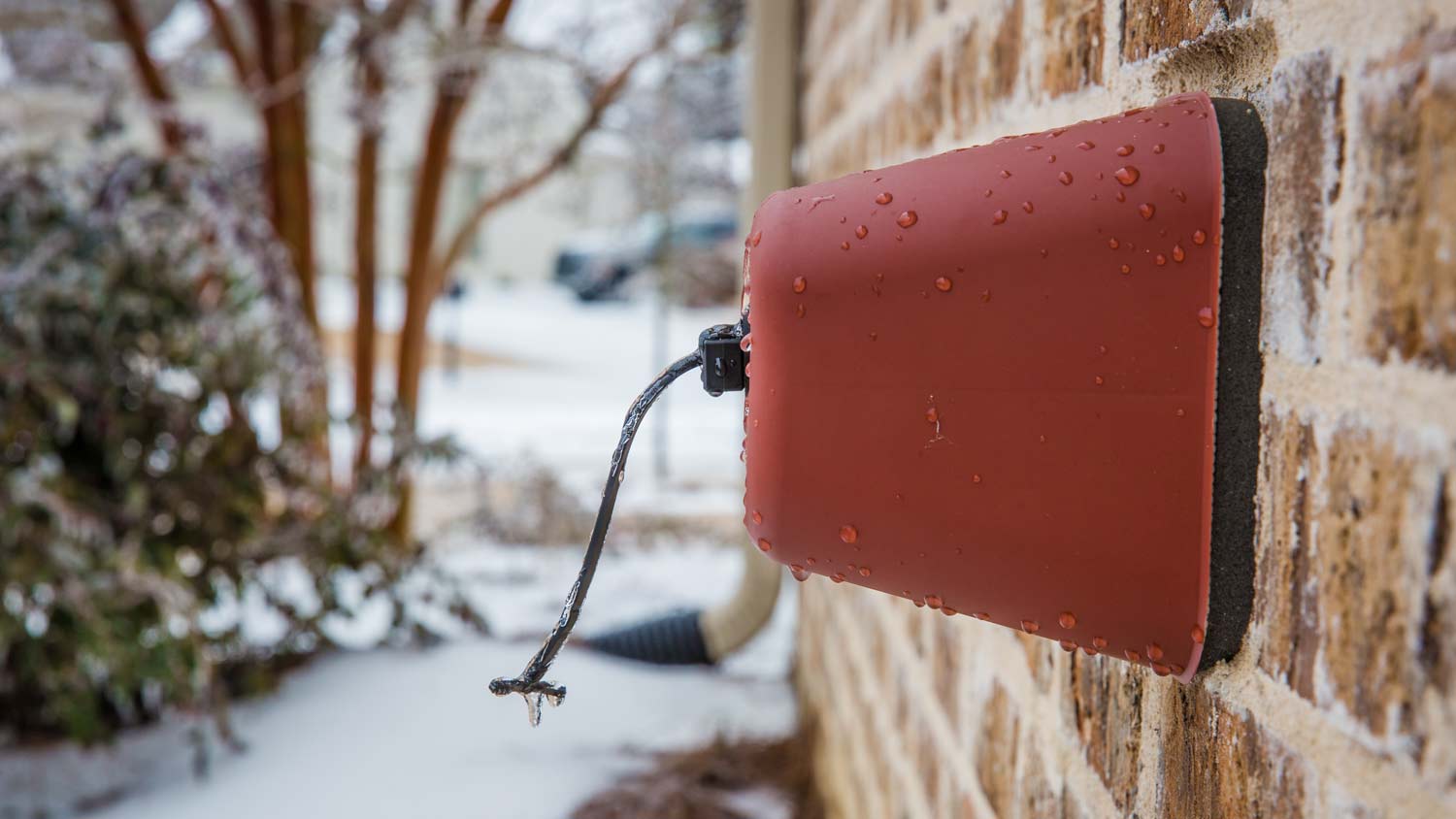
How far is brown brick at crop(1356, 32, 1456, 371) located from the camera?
0.28 metres

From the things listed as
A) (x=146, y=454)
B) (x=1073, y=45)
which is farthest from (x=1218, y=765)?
(x=146, y=454)

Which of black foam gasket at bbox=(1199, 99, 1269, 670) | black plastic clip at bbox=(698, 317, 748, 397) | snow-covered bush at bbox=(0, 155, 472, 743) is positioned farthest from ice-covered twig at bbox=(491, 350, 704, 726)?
snow-covered bush at bbox=(0, 155, 472, 743)

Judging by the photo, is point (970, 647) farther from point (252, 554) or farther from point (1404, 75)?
point (252, 554)

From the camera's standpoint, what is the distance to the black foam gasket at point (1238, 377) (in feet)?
1.23

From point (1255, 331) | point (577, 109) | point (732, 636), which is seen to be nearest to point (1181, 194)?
point (1255, 331)

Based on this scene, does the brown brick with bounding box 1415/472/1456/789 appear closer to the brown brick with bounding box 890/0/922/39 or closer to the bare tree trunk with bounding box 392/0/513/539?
the brown brick with bounding box 890/0/922/39

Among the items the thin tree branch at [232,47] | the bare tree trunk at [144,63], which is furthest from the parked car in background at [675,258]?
the bare tree trunk at [144,63]

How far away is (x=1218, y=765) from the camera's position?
415 mm

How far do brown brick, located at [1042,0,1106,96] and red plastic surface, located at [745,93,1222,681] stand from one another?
169mm

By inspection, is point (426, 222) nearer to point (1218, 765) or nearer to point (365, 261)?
point (365, 261)

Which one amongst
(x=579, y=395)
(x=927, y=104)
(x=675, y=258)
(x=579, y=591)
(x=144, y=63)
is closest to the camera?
(x=579, y=591)

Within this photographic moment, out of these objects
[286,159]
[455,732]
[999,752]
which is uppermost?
[286,159]

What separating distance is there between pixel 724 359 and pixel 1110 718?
10.3 inches

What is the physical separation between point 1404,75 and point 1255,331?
107 mm
